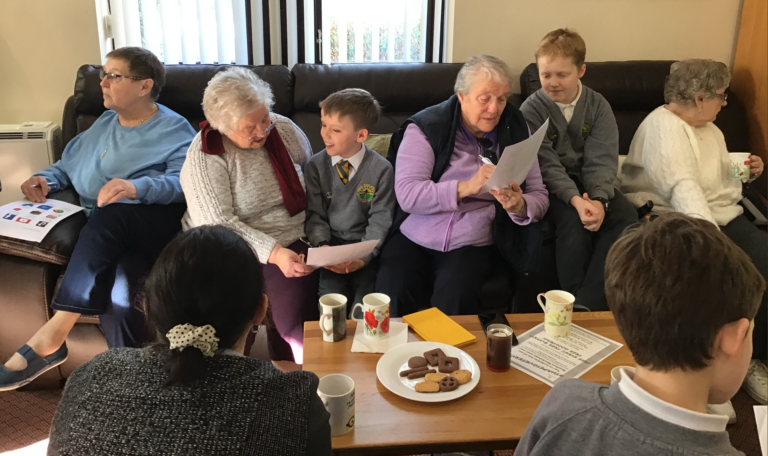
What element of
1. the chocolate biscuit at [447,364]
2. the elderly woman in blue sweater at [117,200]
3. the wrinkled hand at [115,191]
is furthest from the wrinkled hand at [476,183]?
the wrinkled hand at [115,191]

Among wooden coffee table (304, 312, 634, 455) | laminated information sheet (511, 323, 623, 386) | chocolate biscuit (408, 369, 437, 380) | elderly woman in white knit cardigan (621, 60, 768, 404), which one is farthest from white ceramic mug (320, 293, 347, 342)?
elderly woman in white knit cardigan (621, 60, 768, 404)

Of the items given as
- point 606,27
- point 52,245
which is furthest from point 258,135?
point 606,27

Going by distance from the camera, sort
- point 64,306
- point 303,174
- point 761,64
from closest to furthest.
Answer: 1. point 64,306
2. point 303,174
3. point 761,64

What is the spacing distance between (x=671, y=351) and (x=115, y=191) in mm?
1911

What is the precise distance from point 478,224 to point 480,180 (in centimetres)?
21

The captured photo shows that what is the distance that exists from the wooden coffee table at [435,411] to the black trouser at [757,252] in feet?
3.37

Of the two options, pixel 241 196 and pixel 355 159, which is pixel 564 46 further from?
pixel 241 196

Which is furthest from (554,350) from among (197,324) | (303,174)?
(303,174)

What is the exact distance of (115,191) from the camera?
215 centimetres

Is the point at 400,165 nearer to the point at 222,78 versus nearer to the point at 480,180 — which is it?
the point at 480,180

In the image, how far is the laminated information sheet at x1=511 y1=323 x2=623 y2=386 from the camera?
4.63ft

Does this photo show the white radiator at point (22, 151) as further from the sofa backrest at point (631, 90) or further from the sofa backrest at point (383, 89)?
the sofa backrest at point (631, 90)

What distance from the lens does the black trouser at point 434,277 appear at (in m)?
2.10

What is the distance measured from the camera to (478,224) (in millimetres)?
2201
